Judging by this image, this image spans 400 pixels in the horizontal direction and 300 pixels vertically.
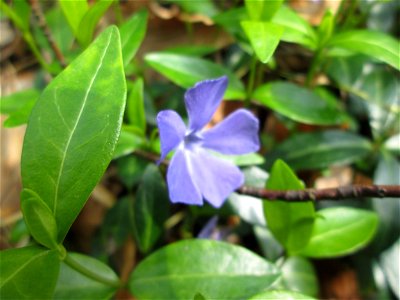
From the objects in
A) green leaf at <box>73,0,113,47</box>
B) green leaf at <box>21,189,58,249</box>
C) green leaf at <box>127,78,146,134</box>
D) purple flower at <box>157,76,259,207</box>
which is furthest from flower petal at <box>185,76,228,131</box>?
green leaf at <box>21,189,58,249</box>

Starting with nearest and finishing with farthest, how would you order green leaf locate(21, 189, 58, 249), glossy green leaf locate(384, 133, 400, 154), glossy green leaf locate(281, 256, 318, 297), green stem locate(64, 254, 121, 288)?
1. green leaf locate(21, 189, 58, 249)
2. green stem locate(64, 254, 121, 288)
3. glossy green leaf locate(281, 256, 318, 297)
4. glossy green leaf locate(384, 133, 400, 154)

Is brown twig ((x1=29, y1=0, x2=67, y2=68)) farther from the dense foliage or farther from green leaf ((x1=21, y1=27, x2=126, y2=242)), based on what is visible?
green leaf ((x1=21, y1=27, x2=126, y2=242))

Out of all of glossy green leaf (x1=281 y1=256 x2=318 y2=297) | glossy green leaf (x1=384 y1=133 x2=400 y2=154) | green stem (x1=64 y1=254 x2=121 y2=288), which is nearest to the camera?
green stem (x1=64 y1=254 x2=121 y2=288)

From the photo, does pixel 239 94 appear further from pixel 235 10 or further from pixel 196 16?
pixel 196 16

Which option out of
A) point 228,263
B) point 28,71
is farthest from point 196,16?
point 228,263

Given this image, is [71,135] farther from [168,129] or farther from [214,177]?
[214,177]

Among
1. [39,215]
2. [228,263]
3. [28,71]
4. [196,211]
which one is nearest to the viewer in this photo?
[39,215]
